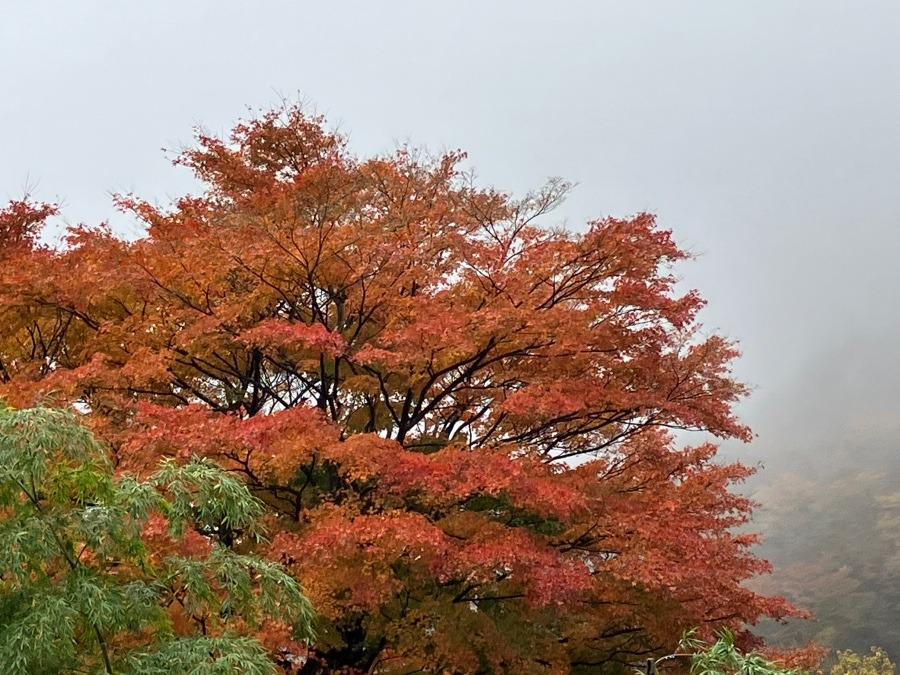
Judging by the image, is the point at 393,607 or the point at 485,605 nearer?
the point at 393,607

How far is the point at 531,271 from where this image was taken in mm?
9406

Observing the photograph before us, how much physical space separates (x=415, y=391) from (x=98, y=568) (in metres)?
6.49

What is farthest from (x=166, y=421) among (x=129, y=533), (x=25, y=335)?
(x=25, y=335)

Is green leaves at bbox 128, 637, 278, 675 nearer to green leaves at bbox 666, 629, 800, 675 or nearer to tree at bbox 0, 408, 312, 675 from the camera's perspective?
tree at bbox 0, 408, 312, 675

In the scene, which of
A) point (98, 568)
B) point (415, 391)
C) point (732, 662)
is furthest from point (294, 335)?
point (732, 662)

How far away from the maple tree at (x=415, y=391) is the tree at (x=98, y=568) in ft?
8.85

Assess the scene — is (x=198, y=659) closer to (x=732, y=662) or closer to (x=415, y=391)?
(x=732, y=662)

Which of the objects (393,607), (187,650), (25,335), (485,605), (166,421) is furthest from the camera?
(25,335)

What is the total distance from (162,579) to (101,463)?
93 centimetres

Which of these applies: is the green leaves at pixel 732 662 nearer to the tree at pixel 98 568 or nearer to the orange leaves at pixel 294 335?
the tree at pixel 98 568

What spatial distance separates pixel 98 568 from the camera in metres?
4.53

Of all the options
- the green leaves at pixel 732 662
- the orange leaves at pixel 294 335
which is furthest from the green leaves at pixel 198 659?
the orange leaves at pixel 294 335

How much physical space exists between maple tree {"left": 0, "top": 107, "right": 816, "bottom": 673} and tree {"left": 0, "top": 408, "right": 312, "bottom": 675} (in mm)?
2697

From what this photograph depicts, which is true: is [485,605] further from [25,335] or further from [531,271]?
[25,335]
